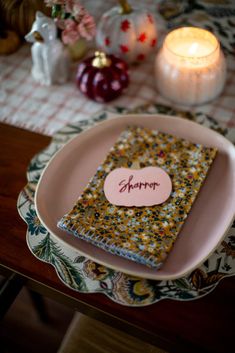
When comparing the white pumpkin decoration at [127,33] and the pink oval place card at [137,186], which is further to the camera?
the white pumpkin decoration at [127,33]

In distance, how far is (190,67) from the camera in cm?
79

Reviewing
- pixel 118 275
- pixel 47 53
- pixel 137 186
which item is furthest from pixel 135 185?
pixel 47 53

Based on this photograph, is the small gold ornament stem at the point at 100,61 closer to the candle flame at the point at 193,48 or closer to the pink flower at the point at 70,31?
the pink flower at the point at 70,31

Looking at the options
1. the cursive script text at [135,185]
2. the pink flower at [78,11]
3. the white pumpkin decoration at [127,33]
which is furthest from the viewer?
the white pumpkin decoration at [127,33]

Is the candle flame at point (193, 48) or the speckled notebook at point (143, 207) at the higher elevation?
the candle flame at point (193, 48)

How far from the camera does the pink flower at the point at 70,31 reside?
2.63 feet

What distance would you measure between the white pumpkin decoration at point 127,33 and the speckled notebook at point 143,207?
0.27 meters

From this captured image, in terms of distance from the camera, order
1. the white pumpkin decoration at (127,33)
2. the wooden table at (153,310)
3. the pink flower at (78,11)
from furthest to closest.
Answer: the white pumpkin decoration at (127,33) < the pink flower at (78,11) < the wooden table at (153,310)

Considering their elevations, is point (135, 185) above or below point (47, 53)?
below

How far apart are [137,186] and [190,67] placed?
29cm

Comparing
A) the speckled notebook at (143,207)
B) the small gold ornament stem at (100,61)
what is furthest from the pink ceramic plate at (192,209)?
the small gold ornament stem at (100,61)

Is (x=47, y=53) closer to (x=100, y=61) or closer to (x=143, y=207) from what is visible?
(x=100, y=61)

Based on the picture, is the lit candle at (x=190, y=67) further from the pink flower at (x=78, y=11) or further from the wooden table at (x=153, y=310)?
the wooden table at (x=153, y=310)

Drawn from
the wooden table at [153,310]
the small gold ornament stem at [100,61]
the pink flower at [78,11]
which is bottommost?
the wooden table at [153,310]
